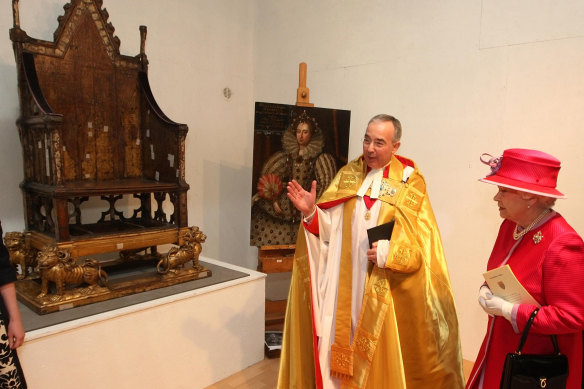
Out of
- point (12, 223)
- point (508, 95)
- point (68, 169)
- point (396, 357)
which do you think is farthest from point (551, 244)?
point (12, 223)

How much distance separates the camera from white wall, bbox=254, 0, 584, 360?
2.82m

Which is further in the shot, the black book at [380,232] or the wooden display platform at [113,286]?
the wooden display platform at [113,286]

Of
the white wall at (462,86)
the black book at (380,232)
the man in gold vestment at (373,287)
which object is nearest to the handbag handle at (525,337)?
the man in gold vestment at (373,287)

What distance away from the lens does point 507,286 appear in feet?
5.04

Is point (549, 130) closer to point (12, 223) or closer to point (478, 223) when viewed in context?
point (478, 223)

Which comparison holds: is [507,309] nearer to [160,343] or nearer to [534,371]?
[534,371]

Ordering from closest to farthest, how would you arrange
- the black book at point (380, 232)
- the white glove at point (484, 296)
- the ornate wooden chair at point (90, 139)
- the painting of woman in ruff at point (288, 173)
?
the white glove at point (484, 296) → the black book at point (380, 232) → the ornate wooden chair at point (90, 139) → the painting of woman in ruff at point (288, 173)

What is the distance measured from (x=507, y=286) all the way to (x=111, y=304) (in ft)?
6.89

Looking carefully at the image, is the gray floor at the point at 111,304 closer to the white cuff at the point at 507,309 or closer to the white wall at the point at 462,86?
the white wall at the point at 462,86

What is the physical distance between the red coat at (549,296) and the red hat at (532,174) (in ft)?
0.38

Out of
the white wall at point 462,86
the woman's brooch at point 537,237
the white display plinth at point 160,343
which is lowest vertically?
the white display plinth at point 160,343

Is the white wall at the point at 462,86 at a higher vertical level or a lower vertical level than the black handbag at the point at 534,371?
higher

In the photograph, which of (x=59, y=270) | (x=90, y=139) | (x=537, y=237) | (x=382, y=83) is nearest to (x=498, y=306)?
(x=537, y=237)

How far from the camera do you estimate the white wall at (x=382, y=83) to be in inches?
114
